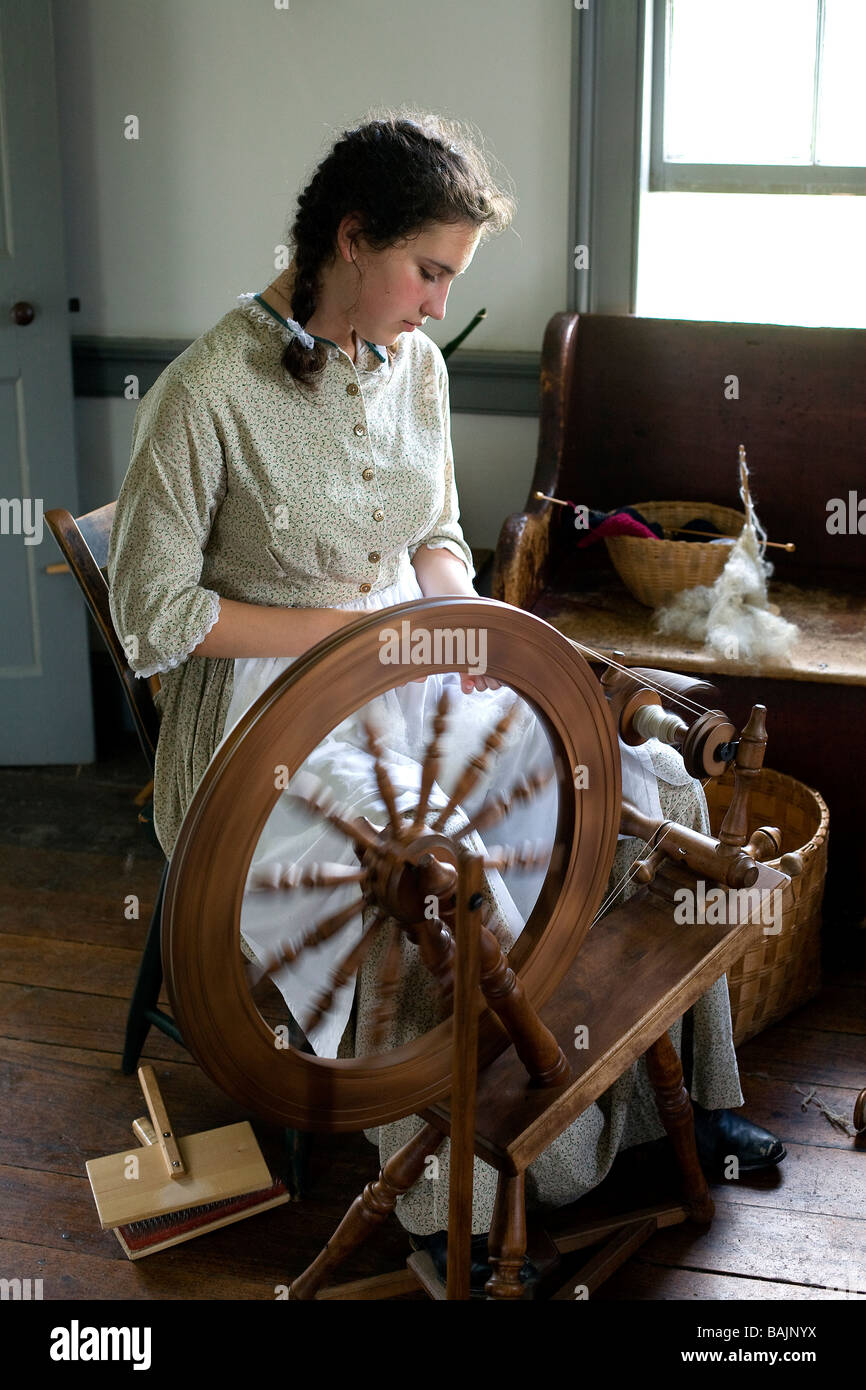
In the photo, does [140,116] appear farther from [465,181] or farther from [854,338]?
[465,181]

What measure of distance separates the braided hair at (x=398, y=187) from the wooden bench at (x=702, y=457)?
109 centimetres

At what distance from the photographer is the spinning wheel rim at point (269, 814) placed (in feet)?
4.03

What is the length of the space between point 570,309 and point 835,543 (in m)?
0.79

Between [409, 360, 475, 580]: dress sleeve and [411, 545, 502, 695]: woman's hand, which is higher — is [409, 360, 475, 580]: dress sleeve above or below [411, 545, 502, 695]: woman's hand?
above

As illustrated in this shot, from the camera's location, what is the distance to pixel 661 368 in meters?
2.98

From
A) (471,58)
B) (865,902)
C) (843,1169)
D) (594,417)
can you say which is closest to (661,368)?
(594,417)

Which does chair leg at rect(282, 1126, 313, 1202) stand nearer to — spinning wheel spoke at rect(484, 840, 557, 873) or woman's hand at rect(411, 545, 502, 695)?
spinning wheel spoke at rect(484, 840, 557, 873)

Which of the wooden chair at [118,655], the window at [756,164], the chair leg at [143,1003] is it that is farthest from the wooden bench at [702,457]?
the chair leg at [143,1003]

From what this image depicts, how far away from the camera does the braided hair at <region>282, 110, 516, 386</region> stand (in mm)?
1637

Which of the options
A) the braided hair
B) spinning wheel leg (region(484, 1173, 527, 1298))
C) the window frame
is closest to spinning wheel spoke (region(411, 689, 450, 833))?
spinning wheel leg (region(484, 1173, 527, 1298))

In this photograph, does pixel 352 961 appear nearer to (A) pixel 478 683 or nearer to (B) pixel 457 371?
(A) pixel 478 683

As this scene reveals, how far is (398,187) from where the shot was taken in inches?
64.5

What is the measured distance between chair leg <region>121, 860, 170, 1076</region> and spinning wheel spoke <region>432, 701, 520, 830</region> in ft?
3.17

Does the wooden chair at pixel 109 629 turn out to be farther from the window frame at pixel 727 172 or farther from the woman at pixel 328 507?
the window frame at pixel 727 172
